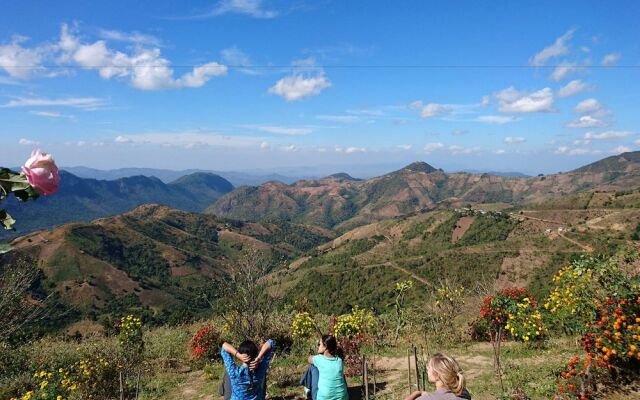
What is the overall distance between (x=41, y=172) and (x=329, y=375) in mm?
4459

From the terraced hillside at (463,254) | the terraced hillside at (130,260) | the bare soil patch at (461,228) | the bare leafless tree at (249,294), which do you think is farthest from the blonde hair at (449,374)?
the bare soil patch at (461,228)

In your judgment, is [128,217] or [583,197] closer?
[583,197]

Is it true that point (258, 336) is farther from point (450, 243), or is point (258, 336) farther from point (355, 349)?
point (450, 243)

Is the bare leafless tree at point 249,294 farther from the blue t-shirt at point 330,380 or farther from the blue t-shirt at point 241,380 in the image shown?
the blue t-shirt at point 330,380

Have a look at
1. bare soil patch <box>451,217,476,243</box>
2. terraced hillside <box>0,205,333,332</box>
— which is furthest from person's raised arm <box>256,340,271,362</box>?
bare soil patch <box>451,217,476,243</box>

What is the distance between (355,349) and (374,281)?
208 ft

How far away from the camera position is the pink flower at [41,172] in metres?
1.36

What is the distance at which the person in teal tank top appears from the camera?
4945 mm

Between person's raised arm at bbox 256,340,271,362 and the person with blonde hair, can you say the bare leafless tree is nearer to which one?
person's raised arm at bbox 256,340,271,362

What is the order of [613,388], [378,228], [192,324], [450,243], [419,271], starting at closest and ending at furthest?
[613,388]
[192,324]
[419,271]
[450,243]
[378,228]

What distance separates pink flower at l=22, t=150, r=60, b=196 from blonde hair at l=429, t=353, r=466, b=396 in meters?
3.43

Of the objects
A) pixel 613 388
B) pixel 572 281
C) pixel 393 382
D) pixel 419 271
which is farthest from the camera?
pixel 419 271

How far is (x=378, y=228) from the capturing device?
405ft

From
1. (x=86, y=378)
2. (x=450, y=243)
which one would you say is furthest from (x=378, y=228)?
(x=86, y=378)
